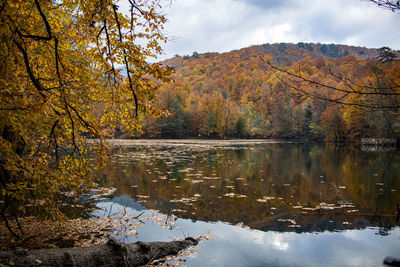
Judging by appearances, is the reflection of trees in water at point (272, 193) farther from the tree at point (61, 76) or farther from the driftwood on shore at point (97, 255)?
the tree at point (61, 76)

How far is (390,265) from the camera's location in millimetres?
1285

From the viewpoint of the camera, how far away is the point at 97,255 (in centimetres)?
472

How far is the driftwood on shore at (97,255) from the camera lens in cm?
412

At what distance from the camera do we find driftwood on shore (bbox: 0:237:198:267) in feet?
13.5

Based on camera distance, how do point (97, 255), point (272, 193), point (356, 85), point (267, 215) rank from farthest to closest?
point (272, 193) → point (267, 215) → point (97, 255) → point (356, 85)

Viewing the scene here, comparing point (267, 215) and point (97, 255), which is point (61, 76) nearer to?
point (97, 255)

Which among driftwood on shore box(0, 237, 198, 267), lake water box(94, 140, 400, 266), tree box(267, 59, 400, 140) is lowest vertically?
lake water box(94, 140, 400, 266)

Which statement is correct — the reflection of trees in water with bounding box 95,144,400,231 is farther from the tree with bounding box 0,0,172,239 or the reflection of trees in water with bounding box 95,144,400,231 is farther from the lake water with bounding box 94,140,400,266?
the tree with bounding box 0,0,172,239

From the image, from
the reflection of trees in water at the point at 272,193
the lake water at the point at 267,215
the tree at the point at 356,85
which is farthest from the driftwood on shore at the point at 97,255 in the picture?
the tree at the point at 356,85

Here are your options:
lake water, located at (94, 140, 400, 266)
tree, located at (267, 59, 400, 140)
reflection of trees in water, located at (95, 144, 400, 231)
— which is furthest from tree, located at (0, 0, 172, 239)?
reflection of trees in water, located at (95, 144, 400, 231)

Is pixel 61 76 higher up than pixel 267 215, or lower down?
higher up

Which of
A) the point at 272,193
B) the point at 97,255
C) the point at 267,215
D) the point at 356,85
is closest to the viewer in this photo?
the point at 356,85

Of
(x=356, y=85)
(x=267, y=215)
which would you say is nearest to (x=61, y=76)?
(x=356, y=85)

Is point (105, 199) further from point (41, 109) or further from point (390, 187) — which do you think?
point (390, 187)
